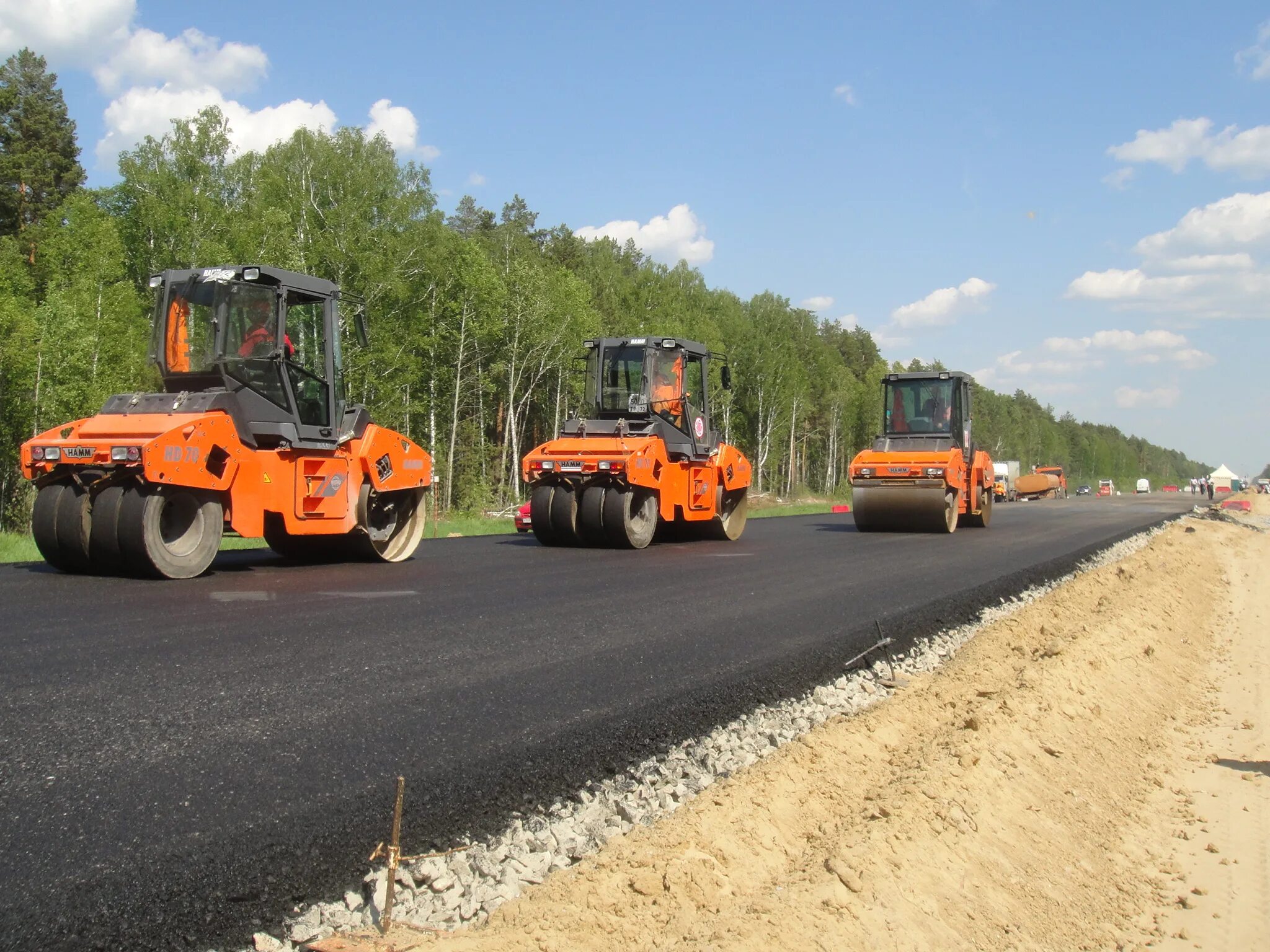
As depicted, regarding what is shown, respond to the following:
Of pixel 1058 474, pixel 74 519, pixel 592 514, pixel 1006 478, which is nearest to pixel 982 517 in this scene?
pixel 592 514

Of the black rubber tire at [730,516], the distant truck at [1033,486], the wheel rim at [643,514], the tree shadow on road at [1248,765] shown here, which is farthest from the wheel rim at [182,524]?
the distant truck at [1033,486]

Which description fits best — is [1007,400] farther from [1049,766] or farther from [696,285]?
[1049,766]

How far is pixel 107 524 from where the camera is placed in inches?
334

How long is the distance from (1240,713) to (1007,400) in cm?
12641

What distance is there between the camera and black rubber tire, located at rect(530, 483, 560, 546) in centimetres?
1395

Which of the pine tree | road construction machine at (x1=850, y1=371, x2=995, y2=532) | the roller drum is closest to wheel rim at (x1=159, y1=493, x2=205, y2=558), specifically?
road construction machine at (x1=850, y1=371, x2=995, y2=532)

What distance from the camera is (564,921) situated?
3.17m

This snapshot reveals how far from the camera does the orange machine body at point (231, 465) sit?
8.51m

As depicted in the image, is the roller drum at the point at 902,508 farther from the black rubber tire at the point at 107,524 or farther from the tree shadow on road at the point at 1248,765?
the black rubber tire at the point at 107,524

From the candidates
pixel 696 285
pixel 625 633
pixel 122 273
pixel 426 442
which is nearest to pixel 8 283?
pixel 122 273

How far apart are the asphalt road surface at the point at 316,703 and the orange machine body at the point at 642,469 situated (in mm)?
2982

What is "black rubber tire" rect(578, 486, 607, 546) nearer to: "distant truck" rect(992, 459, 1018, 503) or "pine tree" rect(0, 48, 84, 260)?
"pine tree" rect(0, 48, 84, 260)

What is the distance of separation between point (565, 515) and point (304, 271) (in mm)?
20572

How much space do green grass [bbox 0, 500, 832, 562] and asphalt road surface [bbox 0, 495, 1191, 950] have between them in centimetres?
309
